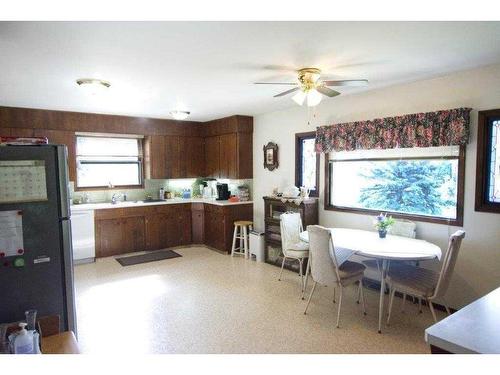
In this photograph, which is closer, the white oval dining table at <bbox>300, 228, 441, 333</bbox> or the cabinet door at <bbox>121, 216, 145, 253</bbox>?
the white oval dining table at <bbox>300, 228, 441, 333</bbox>

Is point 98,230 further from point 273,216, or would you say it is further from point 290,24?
point 290,24

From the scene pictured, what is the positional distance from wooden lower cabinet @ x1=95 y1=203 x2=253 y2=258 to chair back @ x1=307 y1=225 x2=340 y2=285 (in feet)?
8.39

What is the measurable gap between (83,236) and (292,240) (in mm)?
3214

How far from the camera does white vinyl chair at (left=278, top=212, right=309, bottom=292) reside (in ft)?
13.3

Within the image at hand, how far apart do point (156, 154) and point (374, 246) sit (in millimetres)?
4230

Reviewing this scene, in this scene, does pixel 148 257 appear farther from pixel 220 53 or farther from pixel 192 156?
pixel 220 53

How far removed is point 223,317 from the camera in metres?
A: 3.22

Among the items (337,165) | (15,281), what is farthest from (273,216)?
(15,281)

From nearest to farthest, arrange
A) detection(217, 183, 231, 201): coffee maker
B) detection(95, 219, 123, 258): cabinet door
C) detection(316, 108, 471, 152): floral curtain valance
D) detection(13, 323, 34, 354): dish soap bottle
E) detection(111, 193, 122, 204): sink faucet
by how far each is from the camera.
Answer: detection(13, 323, 34, 354): dish soap bottle, detection(316, 108, 471, 152): floral curtain valance, detection(95, 219, 123, 258): cabinet door, detection(111, 193, 122, 204): sink faucet, detection(217, 183, 231, 201): coffee maker

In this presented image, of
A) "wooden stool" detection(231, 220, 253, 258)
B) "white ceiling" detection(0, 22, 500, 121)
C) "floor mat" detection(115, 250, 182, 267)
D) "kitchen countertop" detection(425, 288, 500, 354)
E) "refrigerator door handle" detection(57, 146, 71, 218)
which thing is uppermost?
"white ceiling" detection(0, 22, 500, 121)

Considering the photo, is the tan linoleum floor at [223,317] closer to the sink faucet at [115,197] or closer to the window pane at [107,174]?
the sink faucet at [115,197]

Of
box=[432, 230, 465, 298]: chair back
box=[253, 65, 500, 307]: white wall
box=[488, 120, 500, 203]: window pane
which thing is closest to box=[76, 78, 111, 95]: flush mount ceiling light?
box=[253, 65, 500, 307]: white wall

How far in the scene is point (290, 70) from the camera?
3.04 metres

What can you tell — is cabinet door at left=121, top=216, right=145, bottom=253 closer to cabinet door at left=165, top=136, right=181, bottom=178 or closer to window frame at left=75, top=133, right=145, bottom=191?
window frame at left=75, top=133, right=145, bottom=191
